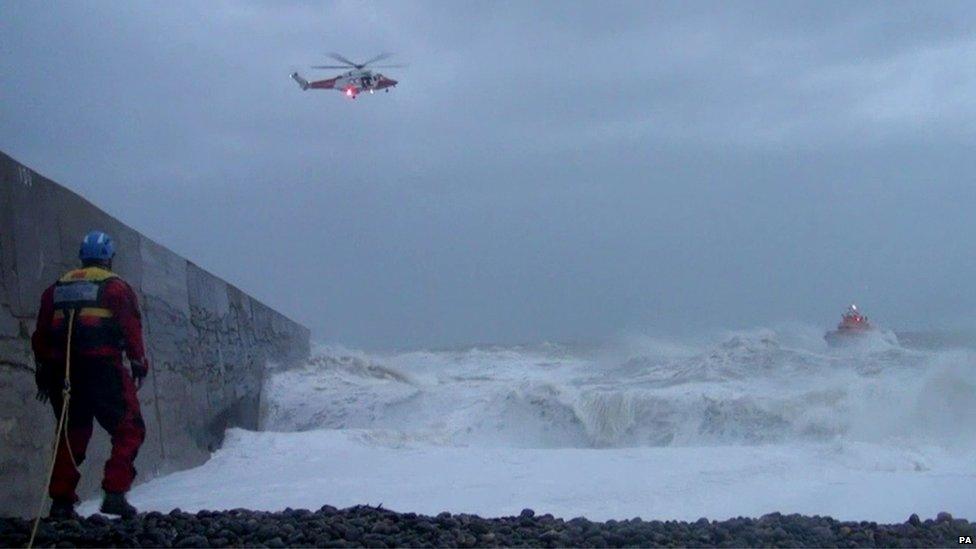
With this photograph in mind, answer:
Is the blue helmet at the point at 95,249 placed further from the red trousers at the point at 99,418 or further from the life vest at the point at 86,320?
the red trousers at the point at 99,418

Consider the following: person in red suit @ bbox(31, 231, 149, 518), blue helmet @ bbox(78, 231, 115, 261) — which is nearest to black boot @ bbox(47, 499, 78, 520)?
person in red suit @ bbox(31, 231, 149, 518)

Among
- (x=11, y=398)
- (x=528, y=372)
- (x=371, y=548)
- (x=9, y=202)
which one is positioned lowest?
(x=371, y=548)

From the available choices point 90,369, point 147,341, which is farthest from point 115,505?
point 147,341

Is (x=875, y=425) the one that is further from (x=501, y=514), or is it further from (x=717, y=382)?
(x=501, y=514)

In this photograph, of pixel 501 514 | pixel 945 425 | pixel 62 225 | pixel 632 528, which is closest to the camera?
pixel 632 528

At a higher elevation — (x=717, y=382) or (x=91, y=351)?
(x=717, y=382)

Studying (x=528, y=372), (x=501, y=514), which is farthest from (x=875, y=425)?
(x=528, y=372)
